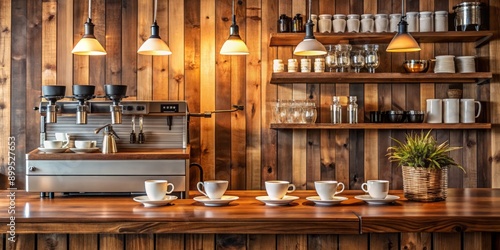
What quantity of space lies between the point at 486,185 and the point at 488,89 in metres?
0.69

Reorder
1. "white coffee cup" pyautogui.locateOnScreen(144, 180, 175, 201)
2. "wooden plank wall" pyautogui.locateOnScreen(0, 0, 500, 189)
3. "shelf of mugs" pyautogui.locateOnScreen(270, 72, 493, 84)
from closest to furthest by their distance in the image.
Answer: "white coffee cup" pyautogui.locateOnScreen(144, 180, 175, 201)
"shelf of mugs" pyautogui.locateOnScreen(270, 72, 493, 84)
"wooden plank wall" pyautogui.locateOnScreen(0, 0, 500, 189)

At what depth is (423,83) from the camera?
170 inches

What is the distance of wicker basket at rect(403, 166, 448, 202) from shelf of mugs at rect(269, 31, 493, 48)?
1.45 meters

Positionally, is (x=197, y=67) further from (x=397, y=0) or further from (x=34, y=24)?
(x=397, y=0)

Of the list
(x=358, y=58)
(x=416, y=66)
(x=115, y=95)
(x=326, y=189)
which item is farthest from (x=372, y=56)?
(x=115, y=95)

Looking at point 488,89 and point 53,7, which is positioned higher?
point 53,7

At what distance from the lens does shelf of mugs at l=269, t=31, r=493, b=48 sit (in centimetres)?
405

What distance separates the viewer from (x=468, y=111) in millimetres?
4148

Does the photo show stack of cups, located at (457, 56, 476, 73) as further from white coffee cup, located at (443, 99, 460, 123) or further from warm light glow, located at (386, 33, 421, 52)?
warm light glow, located at (386, 33, 421, 52)

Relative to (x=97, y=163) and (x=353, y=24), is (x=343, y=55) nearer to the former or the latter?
(x=353, y=24)

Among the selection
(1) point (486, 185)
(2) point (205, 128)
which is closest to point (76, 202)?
(2) point (205, 128)

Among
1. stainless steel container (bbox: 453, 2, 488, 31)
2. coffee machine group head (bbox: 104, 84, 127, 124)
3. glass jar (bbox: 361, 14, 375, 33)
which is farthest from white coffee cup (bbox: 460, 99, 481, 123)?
coffee machine group head (bbox: 104, 84, 127, 124)

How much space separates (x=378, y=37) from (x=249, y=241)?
2166 mm

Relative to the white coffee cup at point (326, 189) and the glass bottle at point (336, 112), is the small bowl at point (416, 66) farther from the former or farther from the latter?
the white coffee cup at point (326, 189)
